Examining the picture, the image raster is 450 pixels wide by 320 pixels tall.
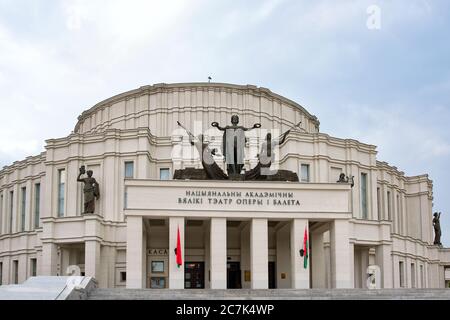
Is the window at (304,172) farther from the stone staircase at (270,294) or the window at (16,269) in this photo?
the window at (16,269)

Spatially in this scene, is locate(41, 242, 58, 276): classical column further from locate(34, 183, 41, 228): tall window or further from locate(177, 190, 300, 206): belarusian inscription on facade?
locate(177, 190, 300, 206): belarusian inscription on facade

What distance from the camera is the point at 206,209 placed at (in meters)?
38.1

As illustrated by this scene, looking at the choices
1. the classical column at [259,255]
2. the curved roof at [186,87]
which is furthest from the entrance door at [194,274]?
the curved roof at [186,87]

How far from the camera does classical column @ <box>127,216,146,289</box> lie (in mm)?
37250

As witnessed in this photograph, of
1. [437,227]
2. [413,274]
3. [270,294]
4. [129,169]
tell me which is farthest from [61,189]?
[437,227]

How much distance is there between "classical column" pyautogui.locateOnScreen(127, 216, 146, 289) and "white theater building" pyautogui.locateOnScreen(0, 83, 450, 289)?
0.06 meters

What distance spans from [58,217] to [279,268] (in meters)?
15.8

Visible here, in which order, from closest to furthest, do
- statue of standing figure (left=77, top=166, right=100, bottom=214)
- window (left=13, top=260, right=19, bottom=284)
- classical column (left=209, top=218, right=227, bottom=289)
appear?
classical column (left=209, top=218, right=227, bottom=289)
statue of standing figure (left=77, top=166, right=100, bottom=214)
window (left=13, top=260, right=19, bottom=284)

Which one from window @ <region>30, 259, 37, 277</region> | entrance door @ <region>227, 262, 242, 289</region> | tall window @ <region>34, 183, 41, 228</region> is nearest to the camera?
entrance door @ <region>227, 262, 242, 289</region>

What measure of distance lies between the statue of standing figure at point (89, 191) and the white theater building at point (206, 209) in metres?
0.89

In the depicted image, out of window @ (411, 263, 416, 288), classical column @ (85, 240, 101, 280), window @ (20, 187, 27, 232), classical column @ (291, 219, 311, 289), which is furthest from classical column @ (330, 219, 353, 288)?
window @ (20, 187, 27, 232)

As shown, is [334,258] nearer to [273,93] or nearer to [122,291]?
[122,291]

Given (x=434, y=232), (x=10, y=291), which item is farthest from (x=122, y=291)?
(x=434, y=232)

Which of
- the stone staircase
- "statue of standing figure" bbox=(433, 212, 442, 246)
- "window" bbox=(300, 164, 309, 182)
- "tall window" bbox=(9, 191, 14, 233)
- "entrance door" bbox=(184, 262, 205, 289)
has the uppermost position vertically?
"window" bbox=(300, 164, 309, 182)
